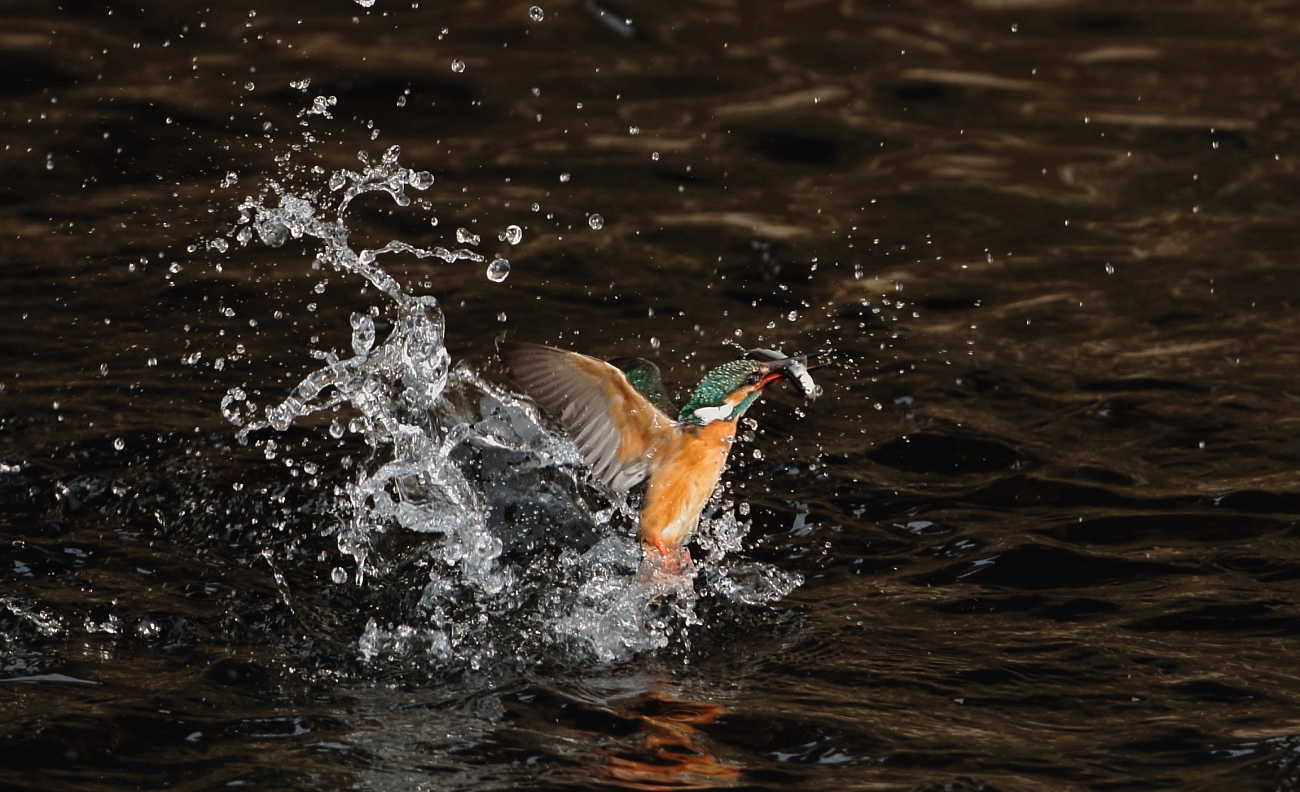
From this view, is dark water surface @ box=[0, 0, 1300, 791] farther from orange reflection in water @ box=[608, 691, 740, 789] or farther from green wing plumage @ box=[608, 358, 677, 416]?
green wing plumage @ box=[608, 358, 677, 416]

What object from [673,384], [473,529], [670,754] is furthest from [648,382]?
[670,754]

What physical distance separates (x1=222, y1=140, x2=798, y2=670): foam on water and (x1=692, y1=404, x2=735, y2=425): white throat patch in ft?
1.45

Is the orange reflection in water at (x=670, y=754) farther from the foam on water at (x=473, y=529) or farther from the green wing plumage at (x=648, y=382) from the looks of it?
the green wing plumage at (x=648, y=382)

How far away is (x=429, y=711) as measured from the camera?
3.51m

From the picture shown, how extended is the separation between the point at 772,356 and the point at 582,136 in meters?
4.14

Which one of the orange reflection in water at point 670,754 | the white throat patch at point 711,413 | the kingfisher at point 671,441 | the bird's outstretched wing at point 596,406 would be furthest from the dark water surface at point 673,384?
the white throat patch at point 711,413

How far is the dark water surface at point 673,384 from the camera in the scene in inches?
139

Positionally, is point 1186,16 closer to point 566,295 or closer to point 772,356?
point 566,295

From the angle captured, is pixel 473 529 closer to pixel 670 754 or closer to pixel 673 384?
pixel 670 754

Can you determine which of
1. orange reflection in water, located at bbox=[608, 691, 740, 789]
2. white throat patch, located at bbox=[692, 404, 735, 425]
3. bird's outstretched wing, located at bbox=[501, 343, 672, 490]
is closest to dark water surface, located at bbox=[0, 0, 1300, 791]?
orange reflection in water, located at bbox=[608, 691, 740, 789]

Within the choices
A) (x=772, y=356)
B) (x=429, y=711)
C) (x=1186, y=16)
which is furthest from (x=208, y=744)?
(x=1186, y=16)

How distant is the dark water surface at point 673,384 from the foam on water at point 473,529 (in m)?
0.02

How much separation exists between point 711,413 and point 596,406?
38 centimetres

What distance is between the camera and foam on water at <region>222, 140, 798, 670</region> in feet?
13.0
